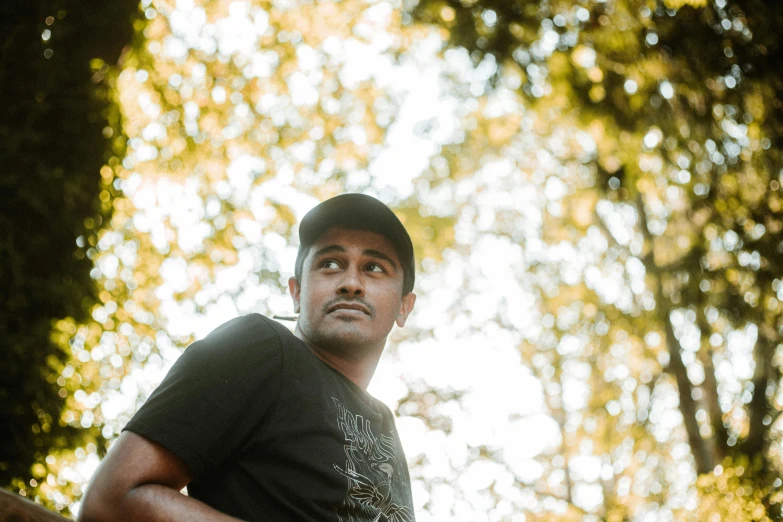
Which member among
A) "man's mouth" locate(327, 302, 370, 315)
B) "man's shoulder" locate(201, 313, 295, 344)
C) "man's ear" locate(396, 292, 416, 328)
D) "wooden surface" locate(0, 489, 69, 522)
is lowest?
"wooden surface" locate(0, 489, 69, 522)

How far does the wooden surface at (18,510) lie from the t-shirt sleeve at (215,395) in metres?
0.42

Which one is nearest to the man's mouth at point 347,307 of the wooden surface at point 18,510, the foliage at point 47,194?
the wooden surface at point 18,510

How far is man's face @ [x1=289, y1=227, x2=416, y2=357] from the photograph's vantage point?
7.24 feet

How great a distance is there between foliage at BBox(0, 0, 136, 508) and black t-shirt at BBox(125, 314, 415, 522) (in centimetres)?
241

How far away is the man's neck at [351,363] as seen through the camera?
2.23 m

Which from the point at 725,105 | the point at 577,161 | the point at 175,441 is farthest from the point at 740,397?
the point at 175,441

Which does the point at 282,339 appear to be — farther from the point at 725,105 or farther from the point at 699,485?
the point at 725,105

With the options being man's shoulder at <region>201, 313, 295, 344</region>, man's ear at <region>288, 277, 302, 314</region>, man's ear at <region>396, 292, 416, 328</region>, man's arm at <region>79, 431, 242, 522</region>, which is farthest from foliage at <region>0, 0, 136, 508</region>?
man's arm at <region>79, 431, 242, 522</region>

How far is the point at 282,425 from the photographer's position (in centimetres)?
171

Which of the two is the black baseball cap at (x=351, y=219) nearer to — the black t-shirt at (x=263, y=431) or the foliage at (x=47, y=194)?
the black t-shirt at (x=263, y=431)

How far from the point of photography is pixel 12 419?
11.8 ft

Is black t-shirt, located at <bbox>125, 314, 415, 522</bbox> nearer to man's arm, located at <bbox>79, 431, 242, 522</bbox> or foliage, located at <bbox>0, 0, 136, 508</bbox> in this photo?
man's arm, located at <bbox>79, 431, 242, 522</bbox>

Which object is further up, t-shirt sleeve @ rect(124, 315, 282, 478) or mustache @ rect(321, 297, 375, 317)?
mustache @ rect(321, 297, 375, 317)

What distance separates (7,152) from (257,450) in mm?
2696
